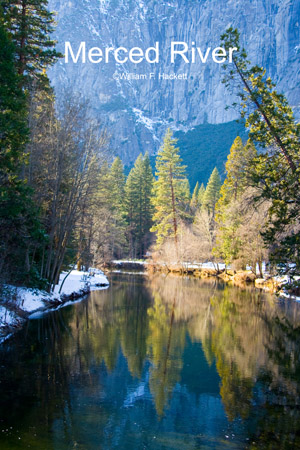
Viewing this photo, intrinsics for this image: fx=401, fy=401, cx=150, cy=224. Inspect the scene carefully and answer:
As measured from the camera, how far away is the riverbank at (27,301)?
13789 mm

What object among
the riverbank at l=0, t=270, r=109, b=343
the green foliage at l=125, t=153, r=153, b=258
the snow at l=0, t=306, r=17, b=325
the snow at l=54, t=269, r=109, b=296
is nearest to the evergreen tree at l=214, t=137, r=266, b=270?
the snow at l=54, t=269, r=109, b=296

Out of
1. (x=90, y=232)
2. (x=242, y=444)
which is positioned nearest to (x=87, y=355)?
(x=242, y=444)

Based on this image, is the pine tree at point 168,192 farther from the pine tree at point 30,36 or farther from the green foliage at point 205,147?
the green foliage at point 205,147

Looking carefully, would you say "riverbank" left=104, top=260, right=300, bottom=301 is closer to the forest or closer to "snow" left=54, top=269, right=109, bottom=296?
the forest

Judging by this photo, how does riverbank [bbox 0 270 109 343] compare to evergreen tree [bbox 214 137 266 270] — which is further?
evergreen tree [bbox 214 137 266 270]

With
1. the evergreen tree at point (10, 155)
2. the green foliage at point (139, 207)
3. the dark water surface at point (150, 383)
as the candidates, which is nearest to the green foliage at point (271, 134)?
the dark water surface at point (150, 383)

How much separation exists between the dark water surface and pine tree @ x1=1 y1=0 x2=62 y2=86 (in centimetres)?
1084

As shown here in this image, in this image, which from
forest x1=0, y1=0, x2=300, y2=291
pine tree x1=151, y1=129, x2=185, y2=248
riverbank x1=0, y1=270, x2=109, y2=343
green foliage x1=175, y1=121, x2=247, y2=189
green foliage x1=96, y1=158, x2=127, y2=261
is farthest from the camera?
green foliage x1=175, y1=121, x2=247, y2=189

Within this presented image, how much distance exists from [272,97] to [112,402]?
1064 cm

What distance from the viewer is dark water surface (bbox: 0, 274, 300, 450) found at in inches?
272

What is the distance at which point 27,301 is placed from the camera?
17.5m

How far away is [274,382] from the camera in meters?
9.98

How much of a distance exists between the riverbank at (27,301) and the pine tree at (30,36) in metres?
8.86

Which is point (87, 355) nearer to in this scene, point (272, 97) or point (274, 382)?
point (274, 382)
